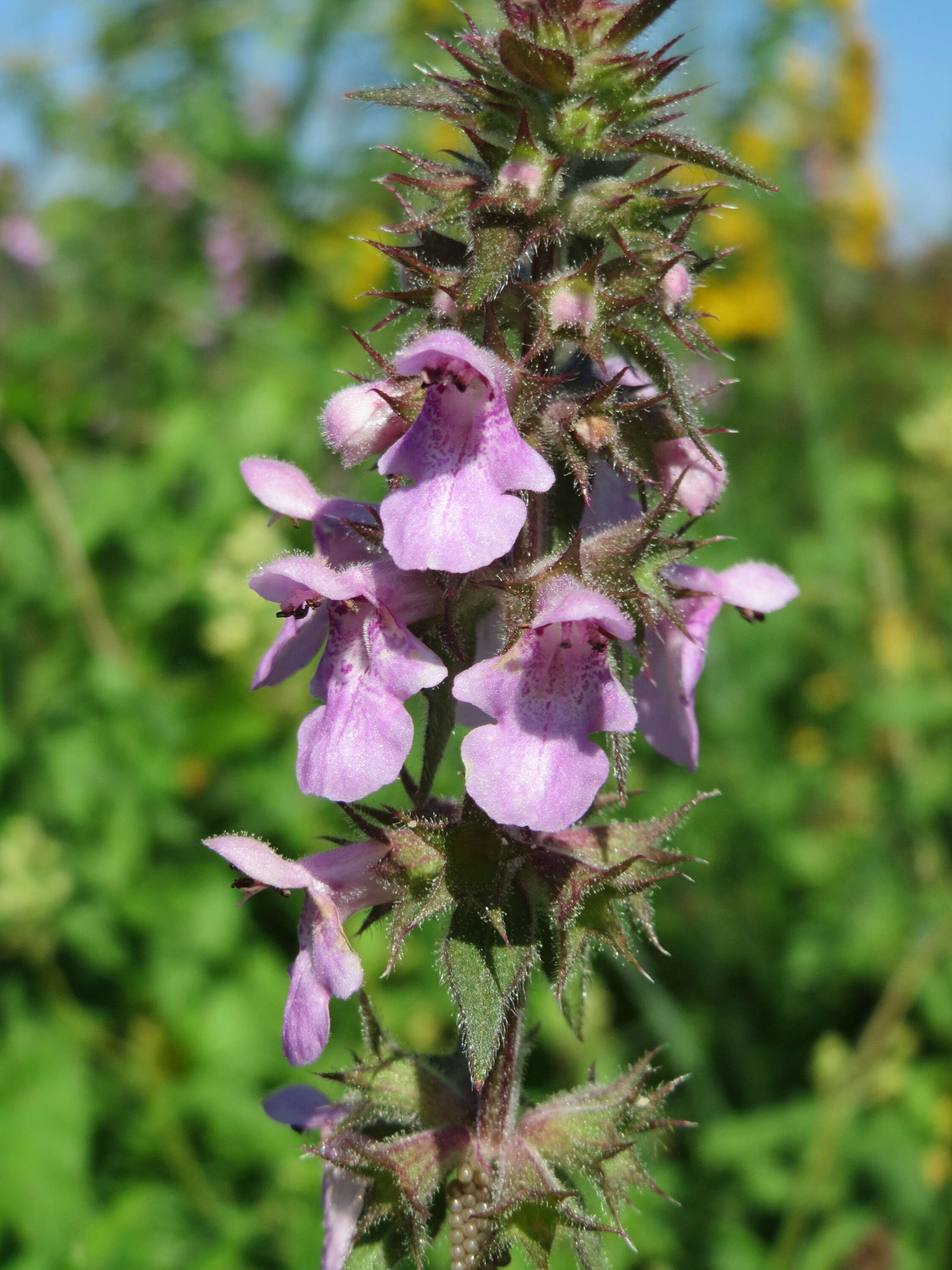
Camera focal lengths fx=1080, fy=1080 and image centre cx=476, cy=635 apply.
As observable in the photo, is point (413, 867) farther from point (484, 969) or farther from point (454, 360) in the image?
point (454, 360)

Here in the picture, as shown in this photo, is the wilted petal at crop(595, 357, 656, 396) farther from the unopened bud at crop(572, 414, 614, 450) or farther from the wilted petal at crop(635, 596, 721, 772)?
the wilted petal at crop(635, 596, 721, 772)

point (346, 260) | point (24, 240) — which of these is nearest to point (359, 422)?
point (346, 260)

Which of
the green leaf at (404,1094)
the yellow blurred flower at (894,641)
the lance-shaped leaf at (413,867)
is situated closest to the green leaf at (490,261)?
the lance-shaped leaf at (413,867)

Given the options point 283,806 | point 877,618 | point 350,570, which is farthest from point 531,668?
point 877,618

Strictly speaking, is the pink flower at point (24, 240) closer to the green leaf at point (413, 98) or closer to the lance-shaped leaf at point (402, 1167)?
the green leaf at point (413, 98)

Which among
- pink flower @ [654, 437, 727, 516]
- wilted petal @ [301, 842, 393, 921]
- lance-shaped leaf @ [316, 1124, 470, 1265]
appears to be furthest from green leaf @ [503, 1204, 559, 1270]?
pink flower @ [654, 437, 727, 516]

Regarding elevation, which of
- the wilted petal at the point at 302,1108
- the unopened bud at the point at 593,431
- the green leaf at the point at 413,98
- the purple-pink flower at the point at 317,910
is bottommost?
the wilted petal at the point at 302,1108

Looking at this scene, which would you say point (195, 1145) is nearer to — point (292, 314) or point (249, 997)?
point (249, 997)
